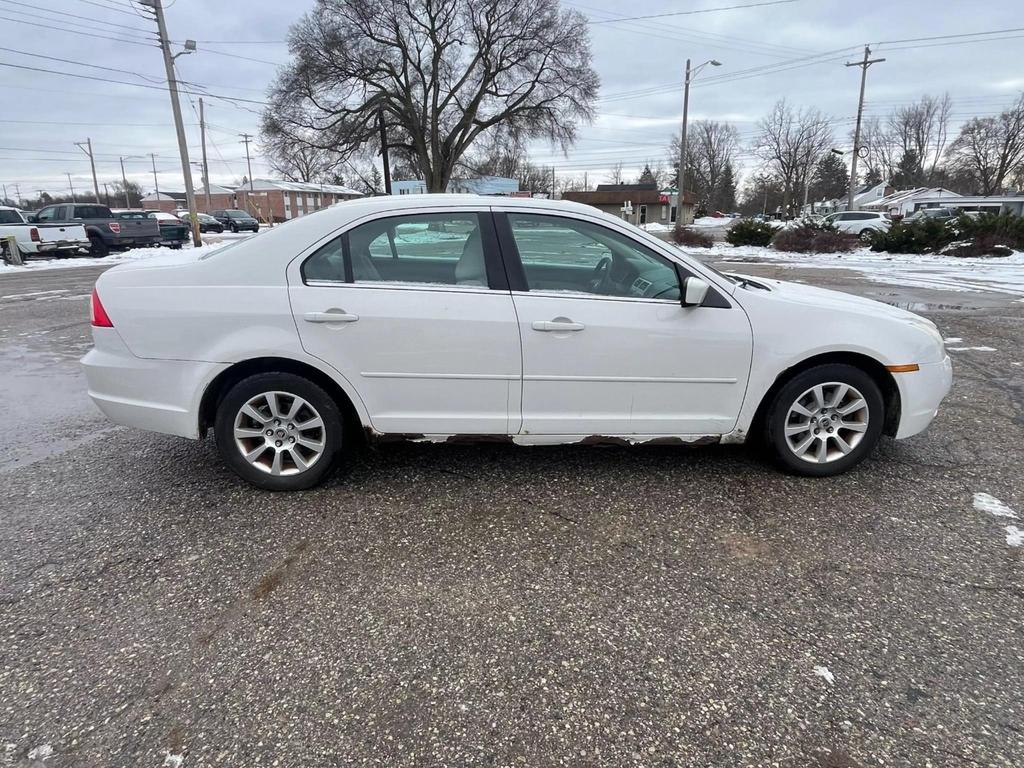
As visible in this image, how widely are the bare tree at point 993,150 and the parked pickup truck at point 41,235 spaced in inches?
3434

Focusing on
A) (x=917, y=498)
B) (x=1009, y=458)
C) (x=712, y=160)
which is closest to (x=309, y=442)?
(x=917, y=498)

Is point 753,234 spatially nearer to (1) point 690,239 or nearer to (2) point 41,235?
(1) point 690,239

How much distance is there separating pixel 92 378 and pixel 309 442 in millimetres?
1302

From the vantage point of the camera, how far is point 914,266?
62.1 ft

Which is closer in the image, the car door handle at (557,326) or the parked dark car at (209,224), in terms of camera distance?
the car door handle at (557,326)

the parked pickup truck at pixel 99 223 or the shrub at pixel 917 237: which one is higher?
the parked pickup truck at pixel 99 223

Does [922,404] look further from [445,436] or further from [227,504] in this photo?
[227,504]

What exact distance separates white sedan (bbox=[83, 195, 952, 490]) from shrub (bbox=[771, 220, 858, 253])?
23498 mm

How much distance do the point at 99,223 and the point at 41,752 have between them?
27603 millimetres

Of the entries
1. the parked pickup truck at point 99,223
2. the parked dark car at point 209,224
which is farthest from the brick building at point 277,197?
the parked pickup truck at point 99,223

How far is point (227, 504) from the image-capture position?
348cm

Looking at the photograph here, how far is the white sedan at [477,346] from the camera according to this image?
3348 millimetres

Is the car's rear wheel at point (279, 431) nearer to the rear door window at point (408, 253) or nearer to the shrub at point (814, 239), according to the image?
the rear door window at point (408, 253)

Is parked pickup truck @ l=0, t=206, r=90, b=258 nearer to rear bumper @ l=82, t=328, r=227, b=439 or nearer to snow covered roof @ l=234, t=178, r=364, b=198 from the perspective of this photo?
rear bumper @ l=82, t=328, r=227, b=439
